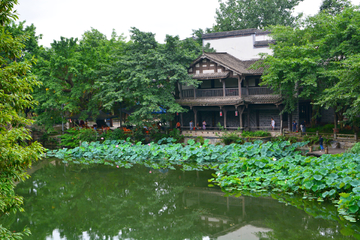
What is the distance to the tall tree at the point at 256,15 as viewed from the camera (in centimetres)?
3922

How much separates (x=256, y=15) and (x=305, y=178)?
32.9m

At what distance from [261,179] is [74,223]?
24.3ft

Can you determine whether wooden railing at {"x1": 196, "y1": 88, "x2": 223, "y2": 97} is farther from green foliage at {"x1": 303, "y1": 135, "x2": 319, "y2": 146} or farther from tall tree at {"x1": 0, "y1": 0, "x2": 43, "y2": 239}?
tall tree at {"x1": 0, "y1": 0, "x2": 43, "y2": 239}

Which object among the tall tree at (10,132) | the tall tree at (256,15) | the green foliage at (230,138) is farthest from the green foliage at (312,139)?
the tall tree at (256,15)

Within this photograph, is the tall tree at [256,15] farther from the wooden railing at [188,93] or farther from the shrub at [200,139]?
the shrub at [200,139]

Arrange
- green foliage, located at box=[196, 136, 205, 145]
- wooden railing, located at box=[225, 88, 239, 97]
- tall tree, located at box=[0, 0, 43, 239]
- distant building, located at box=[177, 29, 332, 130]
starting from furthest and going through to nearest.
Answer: wooden railing, located at box=[225, 88, 239, 97] → distant building, located at box=[177, 29, 332, 130] → green foliage, located at box=[196, 136, 205, 145] → tall tree, located at box=[0, 0, 43, 239]

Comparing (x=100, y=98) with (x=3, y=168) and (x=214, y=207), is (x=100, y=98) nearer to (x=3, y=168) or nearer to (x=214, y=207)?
(x=214, y=207)

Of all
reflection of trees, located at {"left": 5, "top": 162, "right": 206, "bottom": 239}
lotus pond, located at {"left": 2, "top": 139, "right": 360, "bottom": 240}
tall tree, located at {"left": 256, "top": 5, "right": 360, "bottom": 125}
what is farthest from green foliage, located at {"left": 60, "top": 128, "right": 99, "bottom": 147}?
tall tree, located at {"left": 256, "top": 5, "right": 360, "bottom": 125}

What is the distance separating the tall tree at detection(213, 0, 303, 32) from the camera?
39.2 meters

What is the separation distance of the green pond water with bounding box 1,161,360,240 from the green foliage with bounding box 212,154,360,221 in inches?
21.2

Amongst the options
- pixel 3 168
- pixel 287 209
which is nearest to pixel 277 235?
pixel 287 209

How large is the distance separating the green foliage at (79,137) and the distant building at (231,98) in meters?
7.31

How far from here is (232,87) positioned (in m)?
25.6

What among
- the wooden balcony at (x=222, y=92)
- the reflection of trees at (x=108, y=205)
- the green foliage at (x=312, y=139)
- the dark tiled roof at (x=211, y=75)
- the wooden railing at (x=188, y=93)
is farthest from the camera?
the wooden railing at (x=188, y=93)
